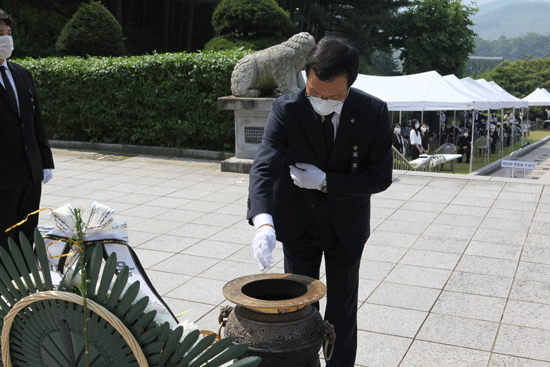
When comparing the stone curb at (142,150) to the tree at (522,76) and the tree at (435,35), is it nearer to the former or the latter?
the tree at (435,35)

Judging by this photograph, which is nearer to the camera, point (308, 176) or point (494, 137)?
point (308, 176)

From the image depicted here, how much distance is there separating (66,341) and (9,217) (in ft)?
7.59

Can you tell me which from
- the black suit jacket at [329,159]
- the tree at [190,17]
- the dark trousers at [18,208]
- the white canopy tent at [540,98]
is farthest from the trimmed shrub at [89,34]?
the white canopy tent at [540,98]

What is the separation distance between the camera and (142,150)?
11.7m

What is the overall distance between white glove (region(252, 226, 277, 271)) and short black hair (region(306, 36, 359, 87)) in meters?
0.68

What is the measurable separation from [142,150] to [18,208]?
8057 millimetres

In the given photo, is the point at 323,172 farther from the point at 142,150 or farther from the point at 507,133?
the point at 507,133

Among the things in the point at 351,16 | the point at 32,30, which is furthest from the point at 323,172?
the point at 351,16

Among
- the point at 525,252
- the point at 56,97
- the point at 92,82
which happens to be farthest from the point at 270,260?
the point at 56,97

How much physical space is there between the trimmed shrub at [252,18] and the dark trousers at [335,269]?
11184mm

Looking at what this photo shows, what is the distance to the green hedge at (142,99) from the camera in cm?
1092

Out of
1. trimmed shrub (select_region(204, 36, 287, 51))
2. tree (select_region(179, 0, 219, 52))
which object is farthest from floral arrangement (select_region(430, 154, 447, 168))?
tree (select_region(179, 0, 219, 52))

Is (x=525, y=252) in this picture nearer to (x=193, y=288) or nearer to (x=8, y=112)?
(x=193, y=288)

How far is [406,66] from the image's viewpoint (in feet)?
118
